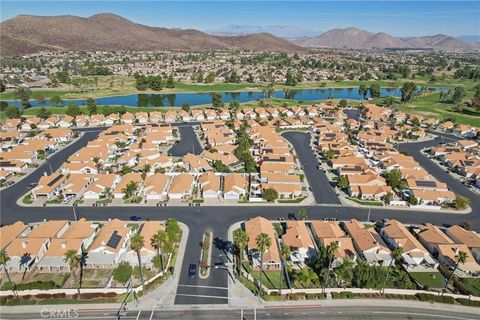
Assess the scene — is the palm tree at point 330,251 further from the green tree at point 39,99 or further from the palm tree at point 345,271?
the green tree at point 39,99

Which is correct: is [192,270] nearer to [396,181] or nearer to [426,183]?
[396,181]

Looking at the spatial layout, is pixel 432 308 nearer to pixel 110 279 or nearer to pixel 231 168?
pixel 110 279

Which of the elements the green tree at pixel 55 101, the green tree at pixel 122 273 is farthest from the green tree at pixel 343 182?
the green tree at pixel 55 101

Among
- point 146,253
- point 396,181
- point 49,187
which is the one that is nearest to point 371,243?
point 396,181

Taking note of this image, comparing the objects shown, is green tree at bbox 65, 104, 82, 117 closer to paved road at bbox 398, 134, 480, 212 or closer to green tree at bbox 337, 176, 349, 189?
green tree at bbox 337, 176, 349, 189

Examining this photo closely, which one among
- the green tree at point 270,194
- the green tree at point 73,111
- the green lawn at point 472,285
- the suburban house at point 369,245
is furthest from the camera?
the green tree at point 73,111

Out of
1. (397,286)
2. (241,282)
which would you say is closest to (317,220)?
(397,286)

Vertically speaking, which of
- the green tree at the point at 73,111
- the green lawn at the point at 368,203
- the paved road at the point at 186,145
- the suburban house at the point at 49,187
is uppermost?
the green tree at the point at 73,111
